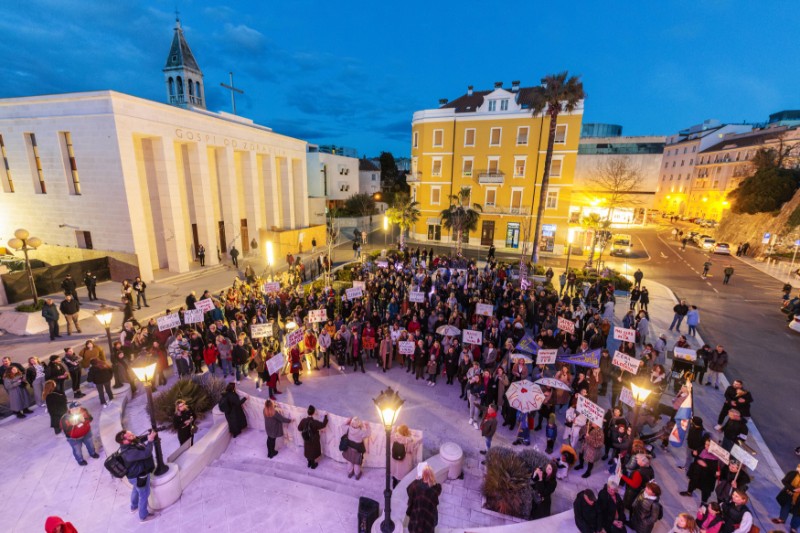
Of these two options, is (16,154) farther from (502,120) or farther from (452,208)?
(502,120)

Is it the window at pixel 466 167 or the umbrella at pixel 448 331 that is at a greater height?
the window at pixel 466 167

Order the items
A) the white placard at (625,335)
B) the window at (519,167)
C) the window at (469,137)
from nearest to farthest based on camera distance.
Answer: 1. the white placard at (625,335)
2. the window at (519,167)
3. the window at (469,137)

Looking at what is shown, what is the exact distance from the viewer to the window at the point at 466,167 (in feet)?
134

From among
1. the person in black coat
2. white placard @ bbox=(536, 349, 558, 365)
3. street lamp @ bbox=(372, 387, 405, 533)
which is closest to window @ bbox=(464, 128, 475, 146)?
white placard @ bbox=(536, 349, 558, 365)

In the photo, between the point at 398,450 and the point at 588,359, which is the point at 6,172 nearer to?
the point at 398,450

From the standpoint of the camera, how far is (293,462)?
922cm

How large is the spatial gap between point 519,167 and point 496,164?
8.10 ft

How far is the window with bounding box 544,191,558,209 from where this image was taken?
38.2m

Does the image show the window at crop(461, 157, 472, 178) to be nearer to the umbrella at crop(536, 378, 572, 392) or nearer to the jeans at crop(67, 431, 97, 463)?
the umbrella at crop(536, 378, 572, 392)

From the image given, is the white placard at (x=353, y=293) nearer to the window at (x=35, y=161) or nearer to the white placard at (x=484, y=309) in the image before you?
the white placard at (x=484, y=309)

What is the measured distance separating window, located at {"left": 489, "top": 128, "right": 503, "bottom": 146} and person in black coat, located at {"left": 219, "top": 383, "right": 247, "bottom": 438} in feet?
122

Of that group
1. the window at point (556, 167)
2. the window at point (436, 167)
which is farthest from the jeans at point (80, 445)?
the window at point (556, 167)

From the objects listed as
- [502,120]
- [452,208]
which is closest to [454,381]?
[452,208]

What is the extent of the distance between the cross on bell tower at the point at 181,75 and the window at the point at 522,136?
31.3 meters
